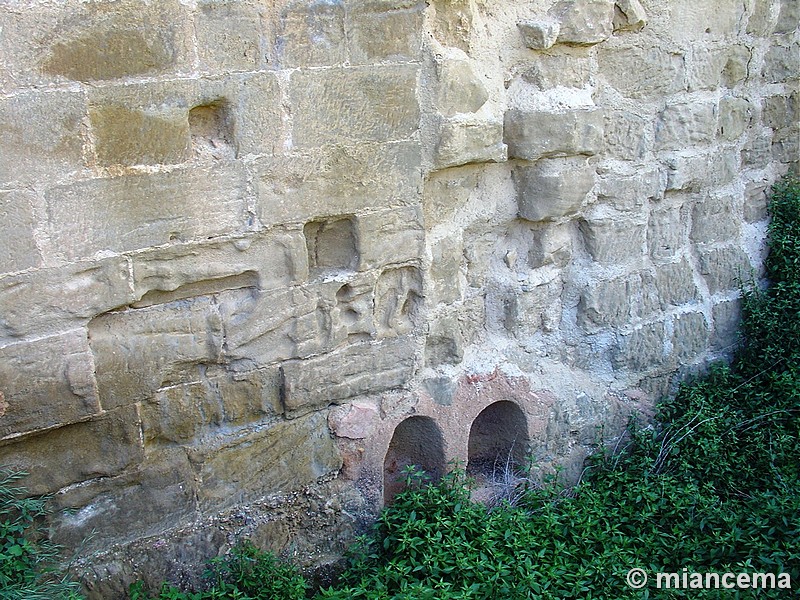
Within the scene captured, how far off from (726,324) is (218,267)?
273cm

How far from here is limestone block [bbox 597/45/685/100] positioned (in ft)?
12.8

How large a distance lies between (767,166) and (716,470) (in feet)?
5.67

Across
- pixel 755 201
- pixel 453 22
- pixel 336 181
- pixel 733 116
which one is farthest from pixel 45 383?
pixel 755 201

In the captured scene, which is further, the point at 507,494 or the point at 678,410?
the point at 678,410

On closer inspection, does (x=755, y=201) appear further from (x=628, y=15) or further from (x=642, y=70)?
(x=628, y=15)

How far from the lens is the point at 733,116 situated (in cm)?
432

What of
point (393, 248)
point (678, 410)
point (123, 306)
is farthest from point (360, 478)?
point (678, 410)

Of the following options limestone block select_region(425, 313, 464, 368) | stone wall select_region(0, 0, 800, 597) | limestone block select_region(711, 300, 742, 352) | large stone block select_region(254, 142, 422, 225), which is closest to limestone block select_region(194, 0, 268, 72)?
stone wall select_region(0, 0, 800, 597)

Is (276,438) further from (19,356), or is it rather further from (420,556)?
(19,356)

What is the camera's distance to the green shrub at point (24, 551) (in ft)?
9.04

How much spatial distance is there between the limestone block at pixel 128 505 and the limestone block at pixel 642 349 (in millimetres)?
2082

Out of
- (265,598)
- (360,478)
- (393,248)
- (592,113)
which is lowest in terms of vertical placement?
(265,598)

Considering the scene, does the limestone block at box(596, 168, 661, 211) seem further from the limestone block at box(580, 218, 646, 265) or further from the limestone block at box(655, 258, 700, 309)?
the limestone block at box(655, 258, 700, 309)

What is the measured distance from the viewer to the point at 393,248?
3.43m
